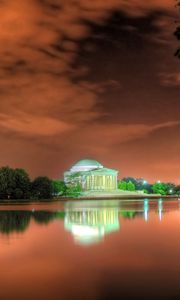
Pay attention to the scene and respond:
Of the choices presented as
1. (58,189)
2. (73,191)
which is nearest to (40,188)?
(58,189)

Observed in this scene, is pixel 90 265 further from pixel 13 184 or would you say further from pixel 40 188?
pixel 40 188

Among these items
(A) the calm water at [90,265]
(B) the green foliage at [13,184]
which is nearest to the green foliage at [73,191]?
(B) the green foliage at [13,184]

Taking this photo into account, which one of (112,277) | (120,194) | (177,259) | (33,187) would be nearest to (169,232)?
(177,259)

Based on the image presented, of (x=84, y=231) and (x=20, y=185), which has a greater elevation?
(x=20, y=185)

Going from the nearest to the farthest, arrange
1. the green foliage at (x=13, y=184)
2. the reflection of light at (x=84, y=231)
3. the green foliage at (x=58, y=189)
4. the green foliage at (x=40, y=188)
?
the reflection of light at (x=84, y=231)
the green foliage at (x=13, y=184)
the green foliage at (x=40, y=188)
the green foliage at (x=58, y=189)

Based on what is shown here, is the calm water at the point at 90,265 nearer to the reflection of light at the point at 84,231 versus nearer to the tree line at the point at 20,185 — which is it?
the reflection of light at the point at 84,231

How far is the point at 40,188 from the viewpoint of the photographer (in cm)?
13088

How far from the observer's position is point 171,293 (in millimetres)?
14453

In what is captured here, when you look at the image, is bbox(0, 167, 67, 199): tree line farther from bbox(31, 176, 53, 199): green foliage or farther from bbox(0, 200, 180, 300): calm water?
bbox(0, 200, 180, 300): calm water

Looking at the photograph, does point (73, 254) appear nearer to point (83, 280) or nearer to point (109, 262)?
point (109, 262)

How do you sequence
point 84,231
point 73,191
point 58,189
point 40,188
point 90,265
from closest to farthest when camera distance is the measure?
point 90,265, point 84,231, point 40,188, point 58,189, point 73,191

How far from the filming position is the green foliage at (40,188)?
130750 mm

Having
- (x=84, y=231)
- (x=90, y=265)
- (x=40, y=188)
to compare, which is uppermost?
(x=40, y=188)

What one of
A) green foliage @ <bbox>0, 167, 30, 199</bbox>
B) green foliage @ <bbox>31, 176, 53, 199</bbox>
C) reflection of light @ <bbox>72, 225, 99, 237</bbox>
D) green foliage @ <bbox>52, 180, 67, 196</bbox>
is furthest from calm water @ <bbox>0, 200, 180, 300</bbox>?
green foliage @ <bbox>52, 180, 67, 196</bbox>
